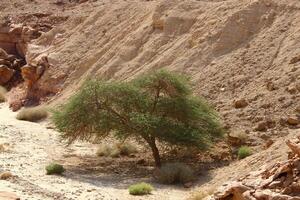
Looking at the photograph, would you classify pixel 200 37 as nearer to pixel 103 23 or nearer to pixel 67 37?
pixel 103 23

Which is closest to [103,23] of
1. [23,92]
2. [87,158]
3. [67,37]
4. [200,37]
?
[67,37]

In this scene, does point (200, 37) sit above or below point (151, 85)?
above

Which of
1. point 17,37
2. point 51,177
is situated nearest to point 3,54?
point 17,37

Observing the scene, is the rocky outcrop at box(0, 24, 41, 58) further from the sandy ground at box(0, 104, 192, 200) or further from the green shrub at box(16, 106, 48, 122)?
the sandy ground at box(0, 104, 192, 200)

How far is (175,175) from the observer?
15938 millimetres

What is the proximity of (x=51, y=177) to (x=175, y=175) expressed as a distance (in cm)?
333

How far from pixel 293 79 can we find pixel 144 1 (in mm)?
14741

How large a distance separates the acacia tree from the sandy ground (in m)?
1.40

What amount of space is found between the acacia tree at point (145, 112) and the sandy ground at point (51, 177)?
1.40 m

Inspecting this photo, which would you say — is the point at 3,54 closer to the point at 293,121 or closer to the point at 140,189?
the point at 293,121

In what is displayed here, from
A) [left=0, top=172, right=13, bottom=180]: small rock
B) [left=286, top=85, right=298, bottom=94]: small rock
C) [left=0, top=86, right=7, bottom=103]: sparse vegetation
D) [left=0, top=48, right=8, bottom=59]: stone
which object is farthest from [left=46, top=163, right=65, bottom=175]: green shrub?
[left=0, top=48, right=8, bottom=59]: stone

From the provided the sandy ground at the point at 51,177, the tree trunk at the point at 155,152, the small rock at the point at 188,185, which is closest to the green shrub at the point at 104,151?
the sandy ground at the point at 51,177

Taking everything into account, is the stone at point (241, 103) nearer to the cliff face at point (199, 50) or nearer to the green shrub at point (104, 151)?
the cliff face at point (199, 50)

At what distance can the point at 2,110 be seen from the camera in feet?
104
